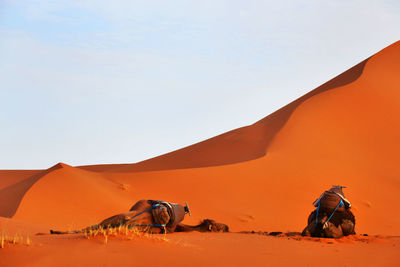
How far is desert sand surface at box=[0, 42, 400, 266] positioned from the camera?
7566mm

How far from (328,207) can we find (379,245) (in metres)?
1.21

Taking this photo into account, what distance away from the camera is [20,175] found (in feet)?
102

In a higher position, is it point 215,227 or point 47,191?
point 47,191

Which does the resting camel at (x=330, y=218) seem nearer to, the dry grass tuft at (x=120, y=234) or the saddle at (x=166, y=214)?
the saddle at (x=166, y=214)

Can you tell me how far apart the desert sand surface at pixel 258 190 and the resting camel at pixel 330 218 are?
34 centimetres

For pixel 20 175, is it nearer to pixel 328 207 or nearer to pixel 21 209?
pixel 21 209

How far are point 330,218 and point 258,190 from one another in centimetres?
972

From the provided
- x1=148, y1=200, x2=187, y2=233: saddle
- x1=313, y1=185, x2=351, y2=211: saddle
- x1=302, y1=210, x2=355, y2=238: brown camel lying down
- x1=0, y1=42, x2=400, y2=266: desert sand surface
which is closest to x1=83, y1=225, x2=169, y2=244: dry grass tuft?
x1=0, y1=42, x2=400, y2=266: desert sand surface

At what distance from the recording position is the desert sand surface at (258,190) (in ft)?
24.8

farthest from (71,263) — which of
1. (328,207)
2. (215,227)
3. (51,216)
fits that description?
(51,216)

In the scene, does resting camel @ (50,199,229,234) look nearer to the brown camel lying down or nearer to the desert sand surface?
the desert sand surface

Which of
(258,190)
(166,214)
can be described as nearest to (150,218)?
(166,214)

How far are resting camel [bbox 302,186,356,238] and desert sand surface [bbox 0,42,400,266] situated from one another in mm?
343

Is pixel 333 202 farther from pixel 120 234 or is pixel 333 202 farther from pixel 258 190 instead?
pixel 258 190
